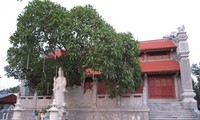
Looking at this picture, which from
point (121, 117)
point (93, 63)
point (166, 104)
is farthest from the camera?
point (166, 104)

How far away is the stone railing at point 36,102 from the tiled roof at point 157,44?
8027mm

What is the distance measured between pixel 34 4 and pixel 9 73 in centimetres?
543

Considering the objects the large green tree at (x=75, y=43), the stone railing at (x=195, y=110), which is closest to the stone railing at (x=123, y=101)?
the large green tree at (x=75, y=43)

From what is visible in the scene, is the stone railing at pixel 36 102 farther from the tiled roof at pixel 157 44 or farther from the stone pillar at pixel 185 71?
the stone pillar at pixel 185 71

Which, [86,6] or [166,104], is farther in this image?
[166,104]

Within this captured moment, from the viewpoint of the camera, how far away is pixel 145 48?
1563cm

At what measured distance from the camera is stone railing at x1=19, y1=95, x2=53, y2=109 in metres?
13.0

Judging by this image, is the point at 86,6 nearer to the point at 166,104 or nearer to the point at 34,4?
the point at 34,4

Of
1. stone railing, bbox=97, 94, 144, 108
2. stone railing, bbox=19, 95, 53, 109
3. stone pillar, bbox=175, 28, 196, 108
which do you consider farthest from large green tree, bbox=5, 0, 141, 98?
stone pillar, bbox=175, 28, 196, 108

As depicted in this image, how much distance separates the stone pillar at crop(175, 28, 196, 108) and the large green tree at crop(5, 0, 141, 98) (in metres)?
3.35

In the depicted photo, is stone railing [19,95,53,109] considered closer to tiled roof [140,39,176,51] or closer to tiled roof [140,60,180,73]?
tiled roof [140,60,180,73]

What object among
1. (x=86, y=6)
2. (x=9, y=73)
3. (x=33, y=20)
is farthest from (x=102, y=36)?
(x=9, y=73)

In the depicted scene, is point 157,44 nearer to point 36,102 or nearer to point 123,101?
point 123,101

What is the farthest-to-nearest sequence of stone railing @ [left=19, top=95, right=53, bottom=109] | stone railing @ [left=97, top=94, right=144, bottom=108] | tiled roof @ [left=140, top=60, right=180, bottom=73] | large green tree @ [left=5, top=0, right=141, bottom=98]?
tiled roof @ [left=140, top=60, right=180, bottom=73], stone railing @ [left=19, top=95, right=53, bottom=109], stone railing @ [left=97, top=94, right=144, bottom=108], large green tree @ [left=5, top=0, right=141, bottom=98]
